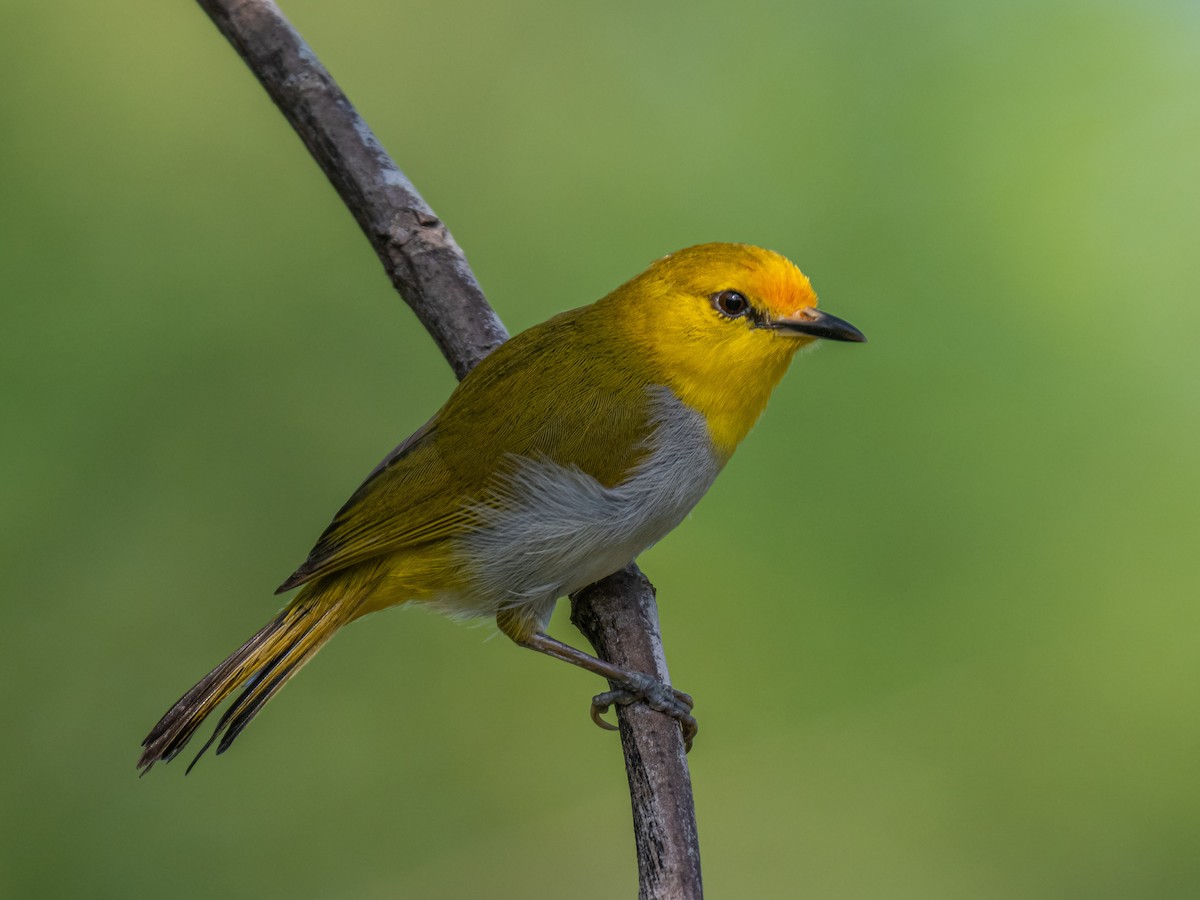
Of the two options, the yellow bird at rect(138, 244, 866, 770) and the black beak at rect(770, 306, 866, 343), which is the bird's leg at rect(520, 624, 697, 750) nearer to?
the yellow bird at rect(138, 244, 866, 770)

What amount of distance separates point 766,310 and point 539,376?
52 centimetres

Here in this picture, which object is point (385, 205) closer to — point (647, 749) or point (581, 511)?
point (581, 511)

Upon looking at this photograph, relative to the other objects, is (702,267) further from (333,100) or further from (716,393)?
(333,100)

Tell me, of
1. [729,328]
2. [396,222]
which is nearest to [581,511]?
[729,328]

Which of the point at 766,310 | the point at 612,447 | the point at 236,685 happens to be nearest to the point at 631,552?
the point at 612,447

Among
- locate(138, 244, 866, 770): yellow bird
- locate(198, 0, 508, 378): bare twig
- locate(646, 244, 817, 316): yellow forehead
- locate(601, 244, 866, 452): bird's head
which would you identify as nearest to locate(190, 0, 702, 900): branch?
locate(198, 0, 508, 378): bare twig

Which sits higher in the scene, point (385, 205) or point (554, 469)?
point (385, 205)

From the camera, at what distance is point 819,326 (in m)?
2.69

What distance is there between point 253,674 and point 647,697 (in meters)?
0.85

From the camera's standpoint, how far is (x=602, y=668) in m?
2.58

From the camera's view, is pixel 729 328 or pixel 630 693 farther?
pixel 729 328

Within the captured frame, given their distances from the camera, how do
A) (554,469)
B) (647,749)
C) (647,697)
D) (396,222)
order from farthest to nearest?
(396,222), (554,469), (647,697), (647,749)

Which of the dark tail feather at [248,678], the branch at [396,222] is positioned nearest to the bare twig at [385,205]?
the branch at [396,222]

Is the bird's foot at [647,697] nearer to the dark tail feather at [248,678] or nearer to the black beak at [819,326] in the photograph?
the dark tail feather at [248,678]
